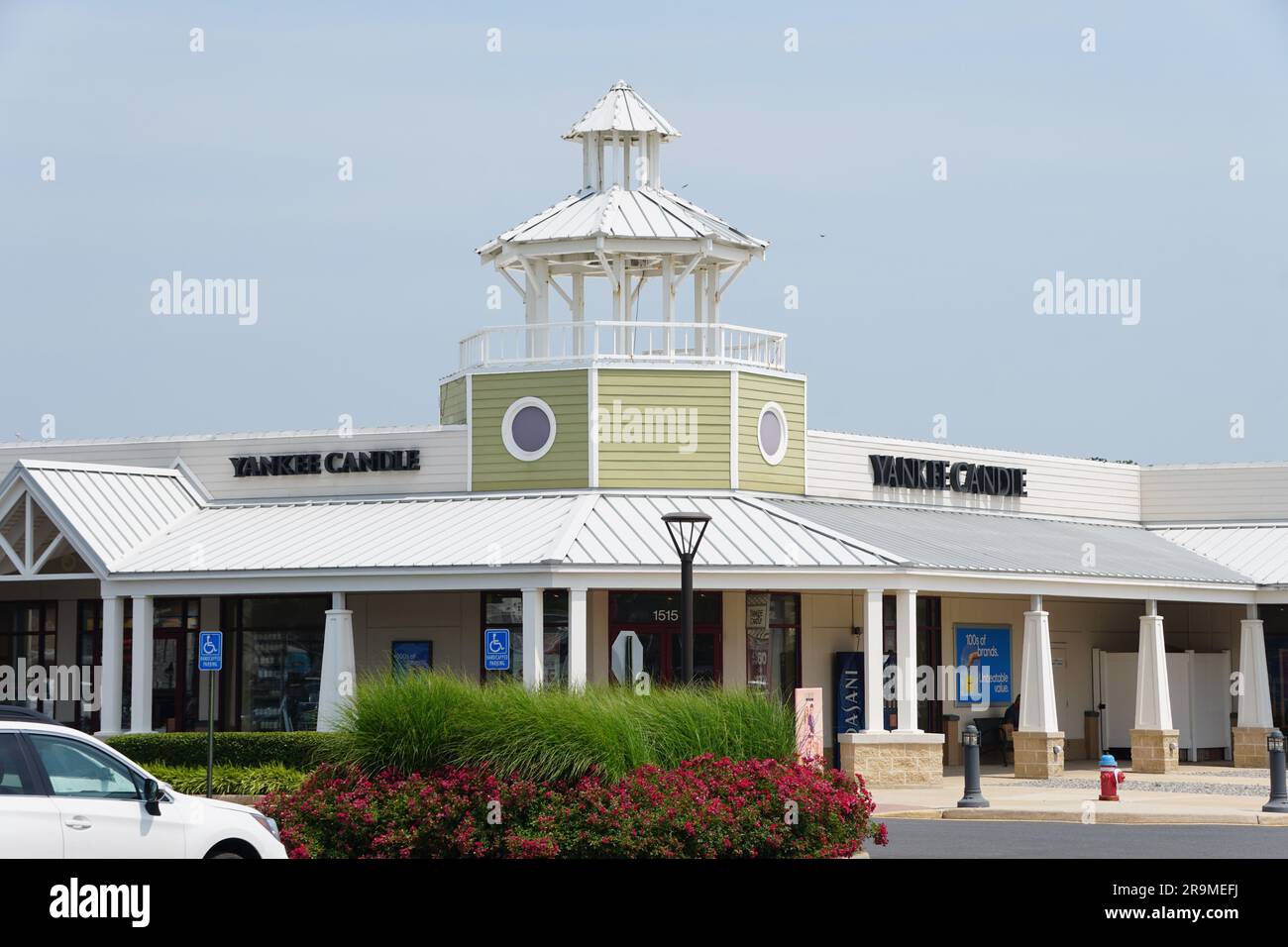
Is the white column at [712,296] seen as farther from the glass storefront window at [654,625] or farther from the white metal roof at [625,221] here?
the glass storefront window at [654,625]

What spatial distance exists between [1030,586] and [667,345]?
7.13 m

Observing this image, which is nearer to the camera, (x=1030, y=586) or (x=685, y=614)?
(x=685, y=614)

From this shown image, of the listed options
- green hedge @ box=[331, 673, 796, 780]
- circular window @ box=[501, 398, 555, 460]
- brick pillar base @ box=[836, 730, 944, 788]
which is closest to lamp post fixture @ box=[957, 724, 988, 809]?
brick pillar base @ box=[836, 730, 944, 788]

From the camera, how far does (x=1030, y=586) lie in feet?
101

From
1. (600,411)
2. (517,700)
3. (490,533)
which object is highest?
(600,411)

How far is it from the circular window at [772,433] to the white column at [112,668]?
1079cm

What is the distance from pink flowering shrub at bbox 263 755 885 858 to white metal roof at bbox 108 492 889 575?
10.4m

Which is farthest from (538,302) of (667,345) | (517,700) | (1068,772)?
(517,700)

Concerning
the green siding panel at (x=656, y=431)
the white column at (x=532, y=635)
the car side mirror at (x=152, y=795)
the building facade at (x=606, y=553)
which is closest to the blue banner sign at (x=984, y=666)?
the building facade at (x=606, y=553)

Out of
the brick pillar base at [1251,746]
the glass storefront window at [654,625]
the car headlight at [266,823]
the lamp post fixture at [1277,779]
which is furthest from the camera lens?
the brick pillar base at [1251,746]

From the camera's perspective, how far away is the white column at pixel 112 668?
2994cm

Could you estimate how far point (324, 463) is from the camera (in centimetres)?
3316
